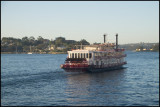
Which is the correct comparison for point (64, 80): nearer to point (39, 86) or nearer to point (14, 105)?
point (39, 86)

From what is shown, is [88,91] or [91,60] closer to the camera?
[88,91]

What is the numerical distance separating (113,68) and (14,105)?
42.5 meters

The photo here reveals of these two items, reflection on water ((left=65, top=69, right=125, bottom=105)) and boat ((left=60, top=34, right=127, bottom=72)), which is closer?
reflection on water ((left=65, top=69, right=125, bottom=105))

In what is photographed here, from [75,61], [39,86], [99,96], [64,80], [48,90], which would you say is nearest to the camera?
[99,96]

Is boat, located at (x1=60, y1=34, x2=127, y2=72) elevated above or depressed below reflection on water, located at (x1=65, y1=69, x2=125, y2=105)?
above

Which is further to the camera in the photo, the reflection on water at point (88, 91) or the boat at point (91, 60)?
the boat at point (91, 60)

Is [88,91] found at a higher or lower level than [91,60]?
lower

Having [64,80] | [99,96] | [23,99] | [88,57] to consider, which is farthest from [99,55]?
[23,99]

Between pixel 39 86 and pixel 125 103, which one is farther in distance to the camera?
pixel 39 86

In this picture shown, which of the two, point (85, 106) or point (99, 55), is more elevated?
point (99, 55)

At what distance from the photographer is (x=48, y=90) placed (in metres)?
38.8

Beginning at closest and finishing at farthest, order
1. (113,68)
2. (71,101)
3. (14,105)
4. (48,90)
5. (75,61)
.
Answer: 1. (14,105)
2. (71,101)
3. (48,90)
4. (75,61)
5. (113,68)

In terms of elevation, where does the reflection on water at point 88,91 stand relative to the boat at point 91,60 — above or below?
below

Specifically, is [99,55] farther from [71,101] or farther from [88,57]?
[71,101]
